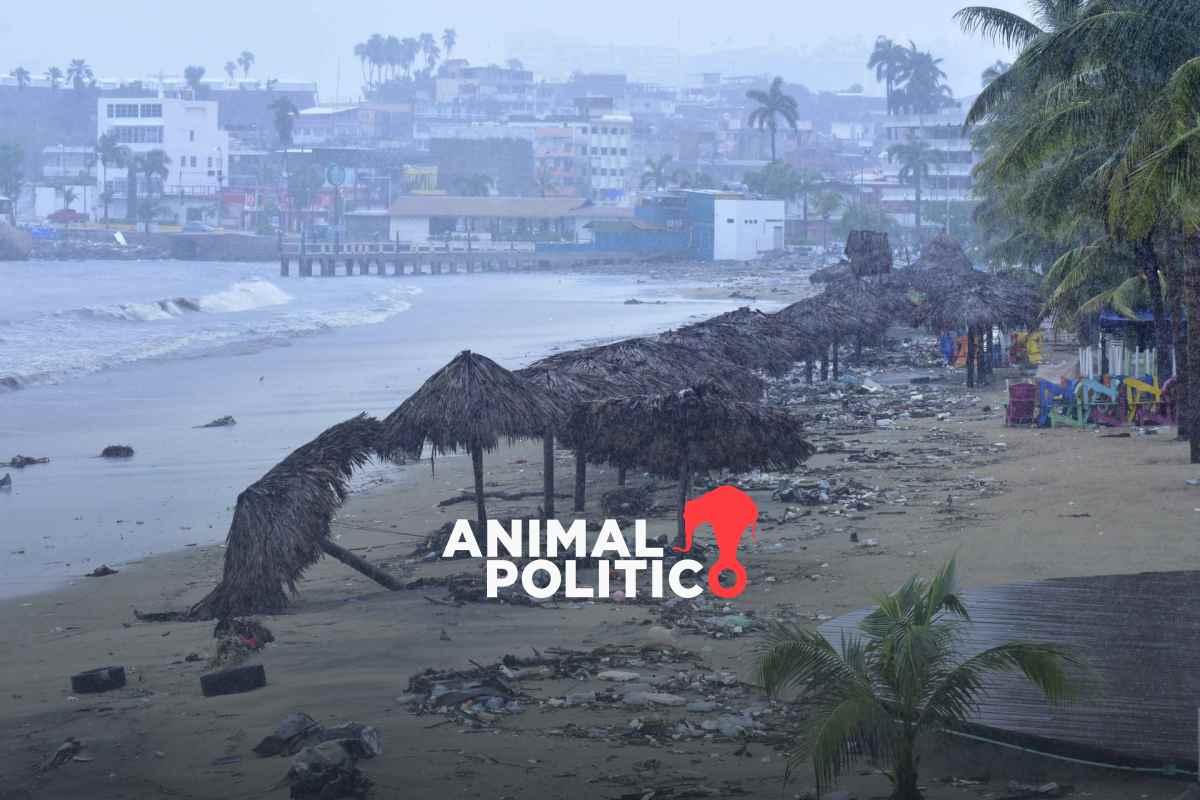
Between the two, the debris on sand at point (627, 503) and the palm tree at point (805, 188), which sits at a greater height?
the palm tree at point (805, 188)

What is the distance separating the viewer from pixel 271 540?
11.4 m

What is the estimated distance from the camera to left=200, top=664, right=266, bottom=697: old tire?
9.65 metres

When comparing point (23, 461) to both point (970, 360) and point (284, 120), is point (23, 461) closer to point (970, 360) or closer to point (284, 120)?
point (970, 360)

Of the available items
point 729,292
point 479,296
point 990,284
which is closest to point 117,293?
point 479,296

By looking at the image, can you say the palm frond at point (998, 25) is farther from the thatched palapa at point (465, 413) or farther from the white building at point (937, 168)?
the white building at point (937, 168)

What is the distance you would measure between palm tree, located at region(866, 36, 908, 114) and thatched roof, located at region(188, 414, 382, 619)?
13191 cm

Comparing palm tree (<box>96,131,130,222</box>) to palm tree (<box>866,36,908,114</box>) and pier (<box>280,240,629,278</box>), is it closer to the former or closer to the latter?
pier (<box>280,240,629,278</box>)

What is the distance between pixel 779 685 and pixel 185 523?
12.2 metres

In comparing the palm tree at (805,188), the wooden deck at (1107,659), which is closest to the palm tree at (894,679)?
the wooden deck at (1107,659)

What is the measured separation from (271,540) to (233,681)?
186cm

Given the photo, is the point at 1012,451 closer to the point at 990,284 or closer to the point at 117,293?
the point at 990,284

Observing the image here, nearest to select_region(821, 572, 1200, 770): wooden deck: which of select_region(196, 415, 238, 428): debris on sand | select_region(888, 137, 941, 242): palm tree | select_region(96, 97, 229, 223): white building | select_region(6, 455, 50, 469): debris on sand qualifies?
select_region(6, 455, 50, 469): debris on sand

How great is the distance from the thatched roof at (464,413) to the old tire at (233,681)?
408 cm

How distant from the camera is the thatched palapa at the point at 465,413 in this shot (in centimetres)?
1388
